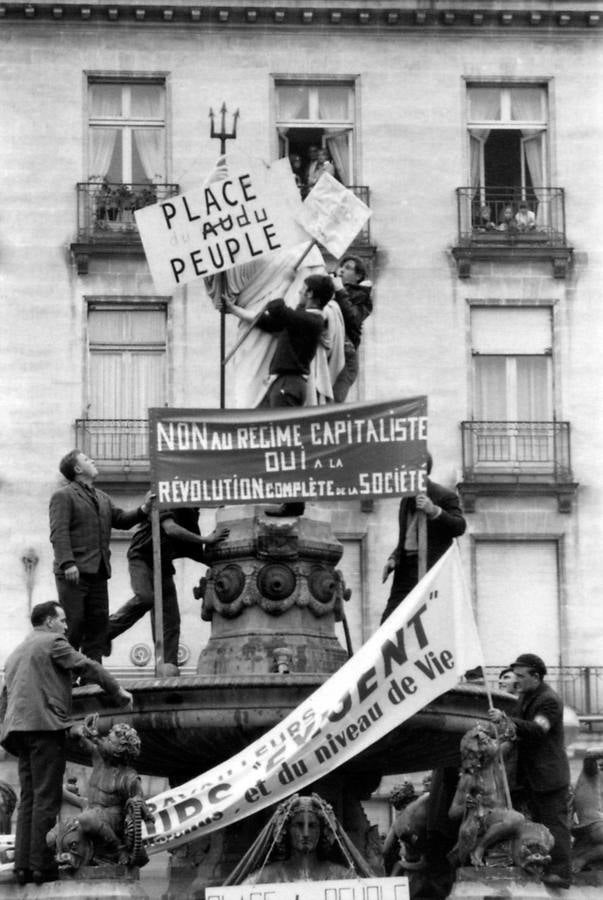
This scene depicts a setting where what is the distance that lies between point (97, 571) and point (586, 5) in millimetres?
26615

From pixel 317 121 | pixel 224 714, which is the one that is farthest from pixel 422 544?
pixel 317 121

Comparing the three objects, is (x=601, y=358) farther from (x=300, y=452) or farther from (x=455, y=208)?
(x=300, y=452)

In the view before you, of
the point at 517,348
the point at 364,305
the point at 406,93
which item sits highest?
the point at 406,93

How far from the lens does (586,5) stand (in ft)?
149

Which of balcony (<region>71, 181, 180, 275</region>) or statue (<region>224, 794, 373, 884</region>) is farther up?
balcony (<region>71, 181, 180, 275</region>)

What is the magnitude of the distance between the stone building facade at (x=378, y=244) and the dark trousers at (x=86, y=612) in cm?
2188

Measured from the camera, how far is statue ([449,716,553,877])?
17.9 metres

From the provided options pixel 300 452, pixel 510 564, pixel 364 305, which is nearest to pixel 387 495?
pixel 300 452

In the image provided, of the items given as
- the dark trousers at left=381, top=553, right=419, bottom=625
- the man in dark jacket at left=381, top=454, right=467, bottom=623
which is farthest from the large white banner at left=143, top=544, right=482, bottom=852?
the dark trousers at left=381, top=553, right=419, bottom=625

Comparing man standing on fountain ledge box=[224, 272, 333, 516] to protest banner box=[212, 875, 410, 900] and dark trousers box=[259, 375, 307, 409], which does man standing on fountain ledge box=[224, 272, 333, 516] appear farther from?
protest banner box=[212, 875, 410, 900]

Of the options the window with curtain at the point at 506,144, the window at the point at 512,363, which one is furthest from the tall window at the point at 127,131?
the window at the point at 512,363

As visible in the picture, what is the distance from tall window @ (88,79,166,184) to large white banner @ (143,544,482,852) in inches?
1034

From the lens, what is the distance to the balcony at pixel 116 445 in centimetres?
4300

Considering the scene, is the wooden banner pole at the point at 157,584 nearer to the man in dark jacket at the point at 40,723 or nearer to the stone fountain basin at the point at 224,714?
the stone fountain basin at the point at 224,714
